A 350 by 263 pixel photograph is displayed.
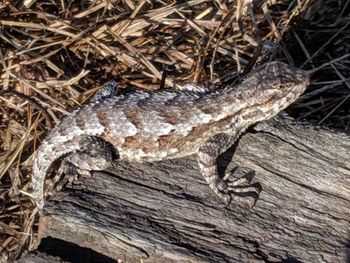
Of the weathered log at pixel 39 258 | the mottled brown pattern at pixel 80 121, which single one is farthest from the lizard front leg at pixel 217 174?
the weathered log at pixel 39 258

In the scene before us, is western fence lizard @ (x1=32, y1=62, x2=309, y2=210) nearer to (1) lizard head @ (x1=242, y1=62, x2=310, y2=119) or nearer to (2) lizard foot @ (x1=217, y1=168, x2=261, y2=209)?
(1) lizard head @ (x1=242, y1=62, x2=310, y2=119)

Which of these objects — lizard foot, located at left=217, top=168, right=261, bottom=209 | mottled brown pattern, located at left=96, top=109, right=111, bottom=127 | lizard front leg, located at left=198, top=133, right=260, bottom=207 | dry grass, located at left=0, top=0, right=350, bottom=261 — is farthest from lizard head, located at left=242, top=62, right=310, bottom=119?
mottled brown pattern, located at left=96, top=109, right=111, bottom=127

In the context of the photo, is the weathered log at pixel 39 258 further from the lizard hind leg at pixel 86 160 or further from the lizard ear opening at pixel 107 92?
the lizard ear opening at pixel 107 92

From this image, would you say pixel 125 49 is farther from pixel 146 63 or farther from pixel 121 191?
pixel 121 191

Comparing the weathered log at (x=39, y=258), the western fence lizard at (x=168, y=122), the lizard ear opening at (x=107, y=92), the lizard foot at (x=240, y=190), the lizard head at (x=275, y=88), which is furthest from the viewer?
the lizard ear opening at (x=107, y=92)

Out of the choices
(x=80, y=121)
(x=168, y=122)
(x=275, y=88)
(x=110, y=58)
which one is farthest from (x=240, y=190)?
(x=110, y=58)

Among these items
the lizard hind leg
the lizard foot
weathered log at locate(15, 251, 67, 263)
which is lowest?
weathered log at locate(15, 251, 67, 263)

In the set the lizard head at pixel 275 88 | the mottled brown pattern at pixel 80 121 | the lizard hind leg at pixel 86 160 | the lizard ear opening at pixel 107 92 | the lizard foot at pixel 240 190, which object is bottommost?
the lizard hind leg at pixel 86 160
